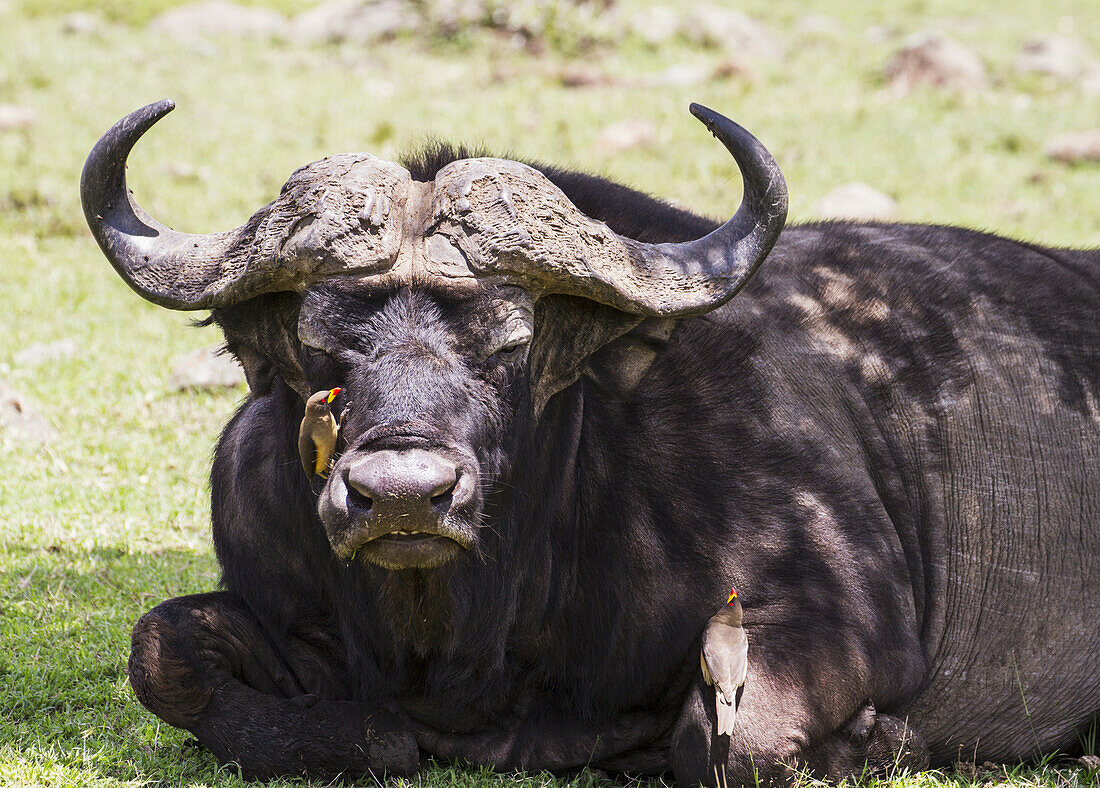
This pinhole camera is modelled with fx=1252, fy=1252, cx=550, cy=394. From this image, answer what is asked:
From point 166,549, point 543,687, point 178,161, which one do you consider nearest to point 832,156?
point 178,161

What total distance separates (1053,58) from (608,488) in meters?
14.2

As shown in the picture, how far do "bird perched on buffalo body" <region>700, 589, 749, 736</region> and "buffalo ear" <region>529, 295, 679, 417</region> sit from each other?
85 cm

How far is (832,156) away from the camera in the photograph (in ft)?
41.5

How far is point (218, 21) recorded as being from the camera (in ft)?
60.4

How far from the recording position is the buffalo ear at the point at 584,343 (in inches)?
157

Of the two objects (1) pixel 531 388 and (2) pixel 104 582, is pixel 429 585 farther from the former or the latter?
(2) pixel 104 582

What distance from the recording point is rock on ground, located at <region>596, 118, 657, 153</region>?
12742mm

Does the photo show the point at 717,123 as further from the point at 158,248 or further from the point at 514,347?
the point at 158,248

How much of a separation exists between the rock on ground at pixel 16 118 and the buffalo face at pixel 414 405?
1085 cm

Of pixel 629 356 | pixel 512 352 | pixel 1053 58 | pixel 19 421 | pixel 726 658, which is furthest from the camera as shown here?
pixel 1053 58

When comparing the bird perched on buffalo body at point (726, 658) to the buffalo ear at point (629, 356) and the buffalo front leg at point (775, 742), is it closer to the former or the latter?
the buffalo front leg at point (775, 742)

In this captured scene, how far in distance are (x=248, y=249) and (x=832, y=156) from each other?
9.83 meters

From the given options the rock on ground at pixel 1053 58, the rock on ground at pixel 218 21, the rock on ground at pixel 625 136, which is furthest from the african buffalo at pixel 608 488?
the rock on ground at pixel 218 21

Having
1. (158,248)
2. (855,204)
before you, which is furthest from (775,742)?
(855,204)
